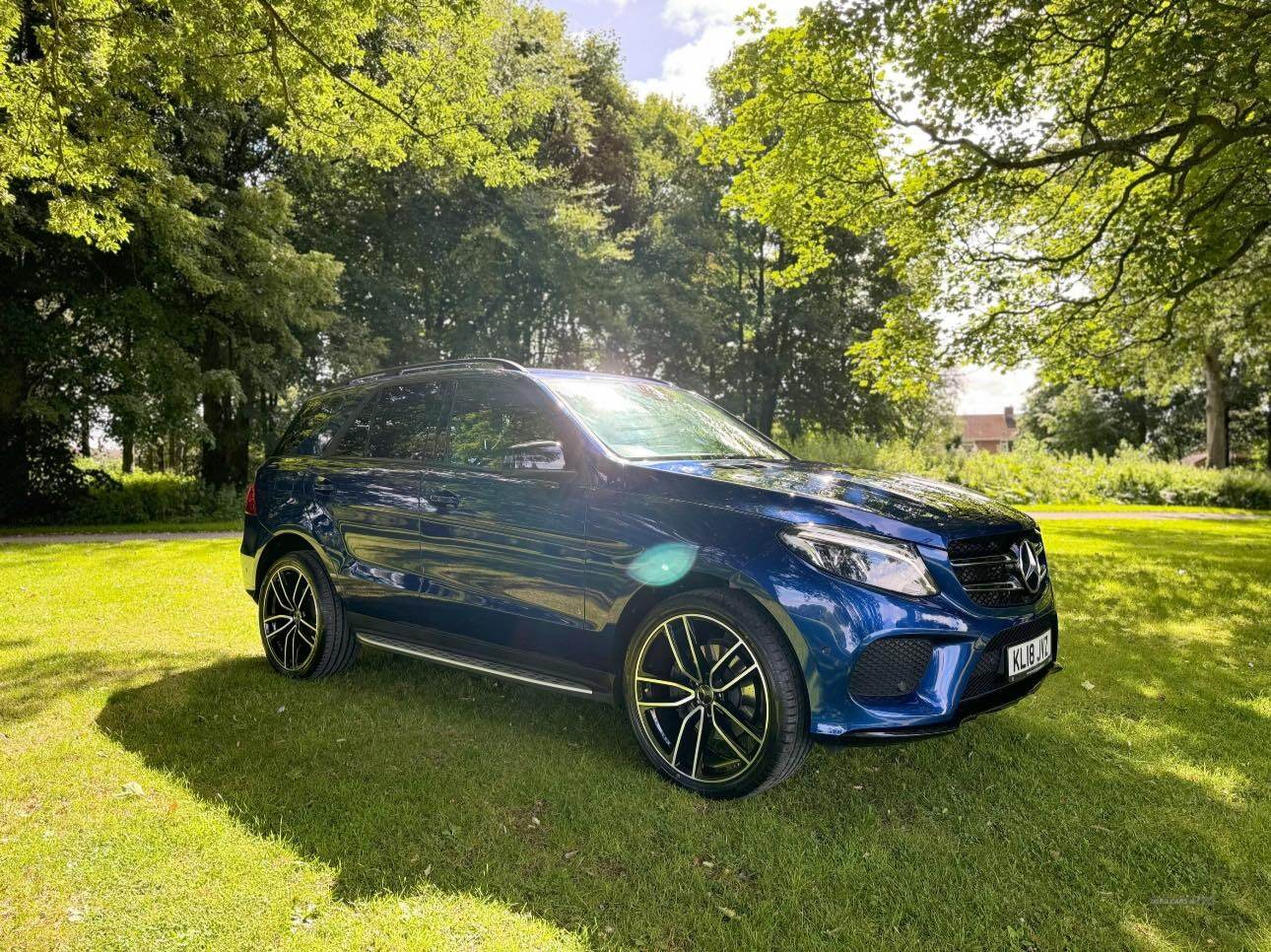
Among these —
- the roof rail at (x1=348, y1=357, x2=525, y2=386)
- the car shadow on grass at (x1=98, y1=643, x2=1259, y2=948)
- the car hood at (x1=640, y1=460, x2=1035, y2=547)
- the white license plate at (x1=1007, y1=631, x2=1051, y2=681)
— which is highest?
the roof rail at (x1=348, y1=357, x2=525, y2=386)

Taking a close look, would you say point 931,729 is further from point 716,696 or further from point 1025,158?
point 1025,158

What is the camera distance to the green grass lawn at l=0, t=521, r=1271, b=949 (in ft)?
7.95

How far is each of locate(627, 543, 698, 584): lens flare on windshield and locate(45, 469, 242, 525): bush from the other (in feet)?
54.4

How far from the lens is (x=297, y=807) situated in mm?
3127

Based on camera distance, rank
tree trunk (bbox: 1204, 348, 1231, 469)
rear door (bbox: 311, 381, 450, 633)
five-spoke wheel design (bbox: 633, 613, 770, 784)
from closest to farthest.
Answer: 1. five-spoke wheel design (bbox: 633, 613, 770, 784)
2. rear door (bbox: 311, 381, 450, 633)
3. tree trunk (bbox: 1204, 348, 1231, 469)

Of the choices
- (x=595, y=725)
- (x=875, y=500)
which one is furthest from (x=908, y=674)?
(x=595, y=725)

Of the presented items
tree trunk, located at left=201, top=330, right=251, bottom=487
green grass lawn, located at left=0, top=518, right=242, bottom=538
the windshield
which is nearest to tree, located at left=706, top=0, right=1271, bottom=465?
the windshield

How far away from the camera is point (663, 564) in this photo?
10.7 ft

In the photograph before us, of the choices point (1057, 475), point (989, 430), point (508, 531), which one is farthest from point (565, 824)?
point (989, 430)

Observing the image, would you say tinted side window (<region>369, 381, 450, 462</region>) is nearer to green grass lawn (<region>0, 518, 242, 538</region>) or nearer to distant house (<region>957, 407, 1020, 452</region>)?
green grass lawn (<region>0, 518, 242, 538</region>)

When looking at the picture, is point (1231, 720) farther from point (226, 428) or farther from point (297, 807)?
point (226, 428)

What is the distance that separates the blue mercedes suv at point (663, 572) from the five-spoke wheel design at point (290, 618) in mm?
25

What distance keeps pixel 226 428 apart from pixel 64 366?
371 cm

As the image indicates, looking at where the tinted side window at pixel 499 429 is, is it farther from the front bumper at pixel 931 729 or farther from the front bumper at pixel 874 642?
the front bumper at pixel 931 729
